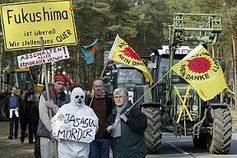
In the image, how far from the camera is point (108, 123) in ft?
26.7

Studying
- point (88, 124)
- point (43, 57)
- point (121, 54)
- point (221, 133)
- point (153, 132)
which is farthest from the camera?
point (153, 132)

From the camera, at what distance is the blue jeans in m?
8.77

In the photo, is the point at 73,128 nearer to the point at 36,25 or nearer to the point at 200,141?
the point at 36,25

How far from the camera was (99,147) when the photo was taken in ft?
29.1

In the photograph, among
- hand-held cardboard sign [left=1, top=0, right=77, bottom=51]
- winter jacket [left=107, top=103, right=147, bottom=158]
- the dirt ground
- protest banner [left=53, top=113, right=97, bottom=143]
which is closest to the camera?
protest banner [left=53, top=113, right=97, bottom=143]

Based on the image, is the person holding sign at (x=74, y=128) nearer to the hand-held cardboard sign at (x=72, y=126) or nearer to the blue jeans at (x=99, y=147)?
the hand-held cardboard sign at (x=72, y=126)

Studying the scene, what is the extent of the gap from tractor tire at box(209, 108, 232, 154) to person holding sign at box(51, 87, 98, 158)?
7.69 m

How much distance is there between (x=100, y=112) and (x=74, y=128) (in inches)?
55.2

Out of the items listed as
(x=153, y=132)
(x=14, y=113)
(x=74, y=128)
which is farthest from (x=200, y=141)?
(x=74, y=128)

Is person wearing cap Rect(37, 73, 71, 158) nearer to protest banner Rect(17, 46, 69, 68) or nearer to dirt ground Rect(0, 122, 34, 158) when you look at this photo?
protest banner Rect(17, 46, 69, 68)

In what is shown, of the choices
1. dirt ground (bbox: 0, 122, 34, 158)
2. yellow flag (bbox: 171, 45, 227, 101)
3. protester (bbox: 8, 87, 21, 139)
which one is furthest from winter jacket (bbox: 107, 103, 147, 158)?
protester (bbox: 8, 87, 21, 139)

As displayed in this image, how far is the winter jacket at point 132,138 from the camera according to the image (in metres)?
7.67

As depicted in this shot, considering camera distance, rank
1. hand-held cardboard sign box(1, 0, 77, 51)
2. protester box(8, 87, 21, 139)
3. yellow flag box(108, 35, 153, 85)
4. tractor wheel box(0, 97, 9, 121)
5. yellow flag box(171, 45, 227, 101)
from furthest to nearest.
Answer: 1. tractor wheel box(0, 97, 9, 121)
2. protester box(8, 87, 21, 139)
3. yellow flag box(171, 45, 227, 101)
4. yellow flag box(108, 35, 153, 85)
5. hand-held cardboard sign box(1, 0, 77, 51)

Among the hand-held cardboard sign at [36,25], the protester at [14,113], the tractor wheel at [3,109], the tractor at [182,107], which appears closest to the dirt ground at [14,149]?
the protester at [14,113]
